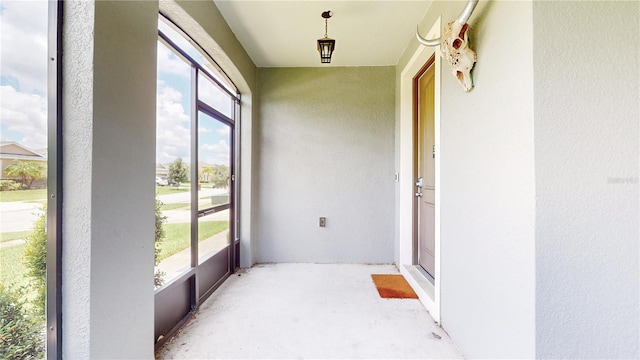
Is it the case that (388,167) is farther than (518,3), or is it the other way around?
(388,167)

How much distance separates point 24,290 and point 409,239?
9.68 feet

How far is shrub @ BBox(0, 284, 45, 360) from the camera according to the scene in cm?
88

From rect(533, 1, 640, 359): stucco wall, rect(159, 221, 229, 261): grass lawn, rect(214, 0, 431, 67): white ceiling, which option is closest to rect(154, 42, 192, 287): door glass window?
rect(159, 221, 229, 261): grass lawn

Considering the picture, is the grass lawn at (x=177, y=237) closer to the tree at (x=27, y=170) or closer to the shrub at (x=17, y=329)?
the shrub at (x=17, y=329)

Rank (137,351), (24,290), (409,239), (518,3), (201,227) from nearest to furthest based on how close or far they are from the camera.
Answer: (24,290), (518,3), (137,351), (201,227), (409,239)

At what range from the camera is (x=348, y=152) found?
3186 mm

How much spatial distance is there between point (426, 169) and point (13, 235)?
2.84 meters

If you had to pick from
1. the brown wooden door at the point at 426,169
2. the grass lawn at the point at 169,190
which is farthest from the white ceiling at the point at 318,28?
the grass lawn at the point at 169,190

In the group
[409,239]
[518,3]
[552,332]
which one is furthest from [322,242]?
[518,3]

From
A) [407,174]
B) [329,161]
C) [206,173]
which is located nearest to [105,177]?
[206,173]

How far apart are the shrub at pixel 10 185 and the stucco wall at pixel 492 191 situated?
2068 mm

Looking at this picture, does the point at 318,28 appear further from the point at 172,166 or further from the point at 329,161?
the point at 172,166

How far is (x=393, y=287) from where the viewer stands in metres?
2.51

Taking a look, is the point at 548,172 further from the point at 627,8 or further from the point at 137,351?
the point at 137,351
